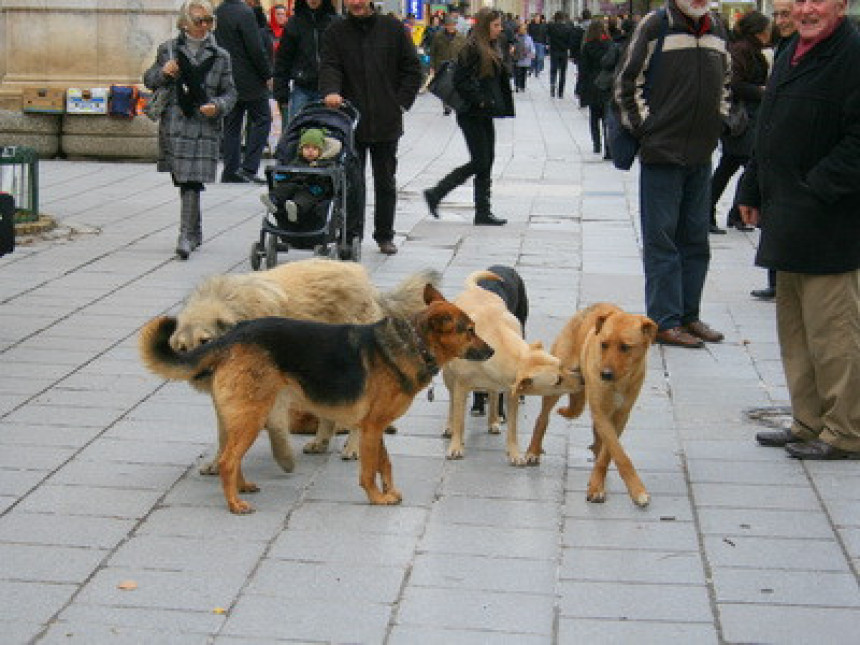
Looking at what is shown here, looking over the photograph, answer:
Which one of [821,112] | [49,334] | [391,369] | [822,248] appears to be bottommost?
[49,334]

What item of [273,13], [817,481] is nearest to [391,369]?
[817,481]

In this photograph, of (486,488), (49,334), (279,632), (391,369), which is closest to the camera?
(279,632)

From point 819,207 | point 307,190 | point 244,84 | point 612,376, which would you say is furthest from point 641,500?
point 244,84

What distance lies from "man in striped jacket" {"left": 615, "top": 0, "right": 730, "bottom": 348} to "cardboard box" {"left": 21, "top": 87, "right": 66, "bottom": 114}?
33.5 feet

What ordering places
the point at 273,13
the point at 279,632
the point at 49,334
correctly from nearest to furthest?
the point at 279,632 → the point at 49,334 → the point at 273,13

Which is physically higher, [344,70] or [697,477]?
[344,70]

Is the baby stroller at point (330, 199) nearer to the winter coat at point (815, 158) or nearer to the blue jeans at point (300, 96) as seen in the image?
the blue jeans at point (300, 96)

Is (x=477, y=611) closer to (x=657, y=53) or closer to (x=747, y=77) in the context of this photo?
(x=657, y=53)

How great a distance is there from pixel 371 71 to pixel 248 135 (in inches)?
227

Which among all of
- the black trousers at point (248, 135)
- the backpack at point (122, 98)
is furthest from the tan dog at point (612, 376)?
the backpack at point (122, 98)

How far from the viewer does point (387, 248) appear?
1265cm

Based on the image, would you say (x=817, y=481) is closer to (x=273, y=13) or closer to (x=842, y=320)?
(x=842, y=320)

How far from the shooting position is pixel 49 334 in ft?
30.6

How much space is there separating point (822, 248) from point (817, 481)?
1.08 metres
